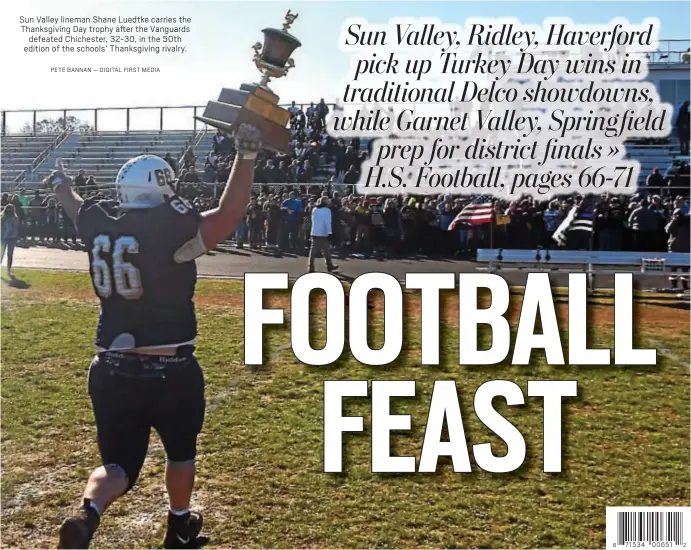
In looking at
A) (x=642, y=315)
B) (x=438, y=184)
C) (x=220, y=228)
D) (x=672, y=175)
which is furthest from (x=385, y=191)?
(x=220, y=228)

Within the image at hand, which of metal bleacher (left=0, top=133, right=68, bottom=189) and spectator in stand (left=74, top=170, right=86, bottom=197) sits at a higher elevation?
metal bleacher (left=0, top=133, right=68, bottom=189)

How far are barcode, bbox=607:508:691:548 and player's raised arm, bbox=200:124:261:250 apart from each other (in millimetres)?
2350

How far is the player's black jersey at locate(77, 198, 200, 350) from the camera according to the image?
315 centimetres

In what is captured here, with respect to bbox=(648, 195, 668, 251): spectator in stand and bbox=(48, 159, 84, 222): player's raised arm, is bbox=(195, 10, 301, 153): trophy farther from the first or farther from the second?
bbox=(648, 195, 668, 251): spectator in stand

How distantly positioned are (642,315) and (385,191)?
7932 mm

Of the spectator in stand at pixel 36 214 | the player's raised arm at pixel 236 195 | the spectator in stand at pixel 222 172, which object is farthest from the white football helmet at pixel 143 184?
the spectator in stand at pixel 36 214

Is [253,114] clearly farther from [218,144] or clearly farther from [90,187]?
[218,144]

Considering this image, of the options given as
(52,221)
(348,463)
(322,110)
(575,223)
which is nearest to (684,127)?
(575,223)

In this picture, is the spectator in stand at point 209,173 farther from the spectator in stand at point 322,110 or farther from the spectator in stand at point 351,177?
the spectator in stand at point 351,177

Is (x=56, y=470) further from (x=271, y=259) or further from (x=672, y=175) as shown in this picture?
(x=672, y=175)

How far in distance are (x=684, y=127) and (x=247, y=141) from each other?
17436mm

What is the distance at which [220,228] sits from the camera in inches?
124

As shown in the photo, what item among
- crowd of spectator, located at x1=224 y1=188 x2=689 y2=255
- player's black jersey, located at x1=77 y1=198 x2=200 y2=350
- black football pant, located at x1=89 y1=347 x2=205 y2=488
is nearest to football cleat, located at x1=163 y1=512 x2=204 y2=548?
black football pant, located at x1=89 y1=347 x2=205 y2=488

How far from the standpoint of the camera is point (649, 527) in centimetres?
375
